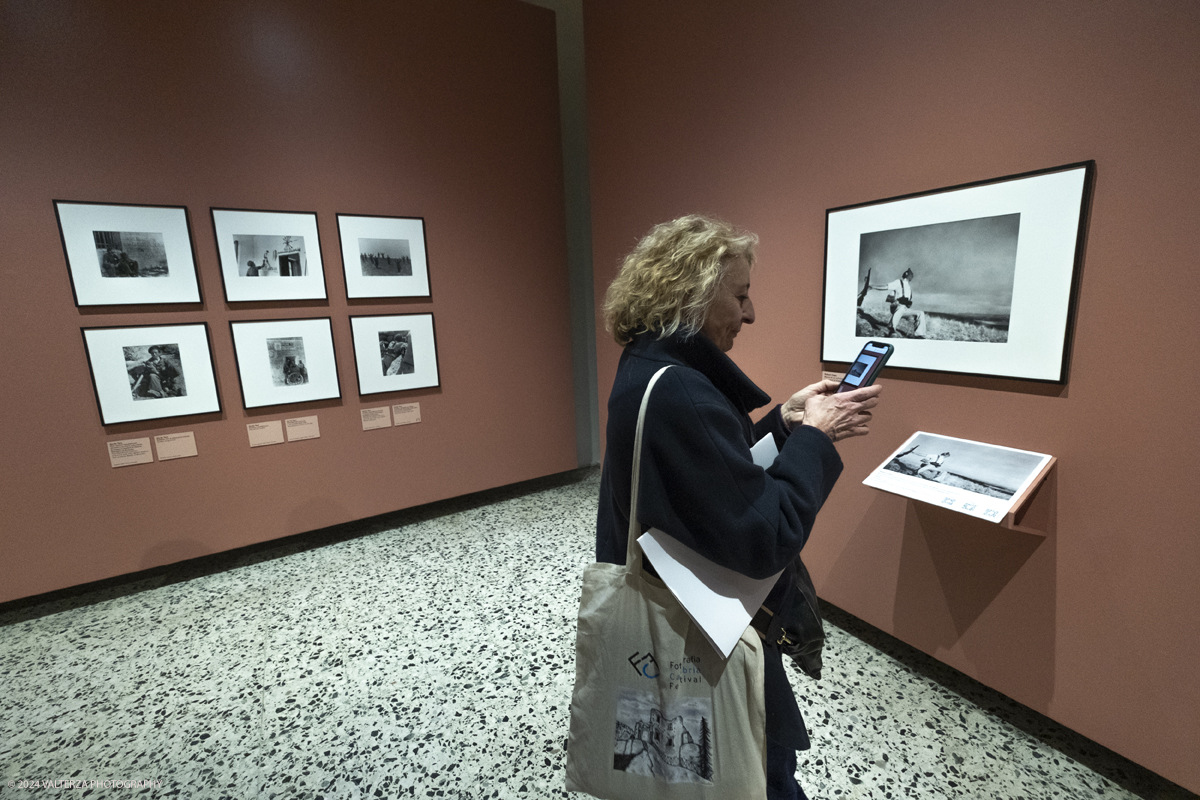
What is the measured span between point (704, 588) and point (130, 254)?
347cm

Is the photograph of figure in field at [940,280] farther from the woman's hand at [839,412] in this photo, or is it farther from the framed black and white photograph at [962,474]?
the woman's hand at [839,412]

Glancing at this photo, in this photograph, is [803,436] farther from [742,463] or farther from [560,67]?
[560,67]

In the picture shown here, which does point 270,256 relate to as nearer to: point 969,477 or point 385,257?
point 385,257

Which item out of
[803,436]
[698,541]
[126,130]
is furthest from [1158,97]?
[126,130]

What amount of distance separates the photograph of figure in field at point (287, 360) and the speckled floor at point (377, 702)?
4.04ft

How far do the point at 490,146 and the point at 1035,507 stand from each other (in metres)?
3.77

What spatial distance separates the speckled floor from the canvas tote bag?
860mm

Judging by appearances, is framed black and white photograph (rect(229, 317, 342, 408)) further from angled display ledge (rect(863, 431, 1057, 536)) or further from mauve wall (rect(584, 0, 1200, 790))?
angled display ledge (rect(863, 431, 1057, 536))

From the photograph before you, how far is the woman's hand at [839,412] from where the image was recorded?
1158mm

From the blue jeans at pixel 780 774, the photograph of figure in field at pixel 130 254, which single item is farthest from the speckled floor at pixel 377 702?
the photograph of figure in field at pixel 130 254

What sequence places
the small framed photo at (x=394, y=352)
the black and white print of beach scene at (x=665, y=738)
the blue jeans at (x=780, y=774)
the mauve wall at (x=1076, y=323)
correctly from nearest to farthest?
the black and white print of beach scene at (x=665, y=738)
the blue jeans at (x=780, y=774)
the mauve wall at (x=1076, y=323)
the small framed photo at (x=394, y=352)

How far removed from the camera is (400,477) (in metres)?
3.68

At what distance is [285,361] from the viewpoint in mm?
3172

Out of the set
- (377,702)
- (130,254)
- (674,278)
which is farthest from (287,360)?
(674,278)
